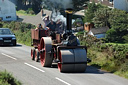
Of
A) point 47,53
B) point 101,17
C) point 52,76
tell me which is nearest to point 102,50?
point 47,53

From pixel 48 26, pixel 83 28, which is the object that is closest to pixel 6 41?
pixel 48 26

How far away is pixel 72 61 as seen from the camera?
15766 mm

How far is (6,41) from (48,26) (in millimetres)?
8773

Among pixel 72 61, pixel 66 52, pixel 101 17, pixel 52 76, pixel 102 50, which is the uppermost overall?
pixel 101 17

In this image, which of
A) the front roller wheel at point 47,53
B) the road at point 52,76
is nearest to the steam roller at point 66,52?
the front roller wheel at point 47,53

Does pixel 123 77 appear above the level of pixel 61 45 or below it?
below

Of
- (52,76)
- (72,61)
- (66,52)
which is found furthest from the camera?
(66,52)

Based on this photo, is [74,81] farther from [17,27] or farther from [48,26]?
[17,27]

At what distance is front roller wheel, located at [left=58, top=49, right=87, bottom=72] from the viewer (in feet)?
51.7

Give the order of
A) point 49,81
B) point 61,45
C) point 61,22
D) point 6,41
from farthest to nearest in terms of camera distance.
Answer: point 6,41 < point 61,22 < point 61,45 < point 49,81

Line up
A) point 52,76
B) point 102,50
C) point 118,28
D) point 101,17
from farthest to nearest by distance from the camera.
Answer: point 101,17
point 118,28
point 102,50
point 52,76

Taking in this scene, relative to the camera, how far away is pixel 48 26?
19.2 metres

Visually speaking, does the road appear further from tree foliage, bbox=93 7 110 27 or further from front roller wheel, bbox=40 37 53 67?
tree foliage, bbox=93 7 110 27

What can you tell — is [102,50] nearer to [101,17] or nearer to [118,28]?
[118,28]
